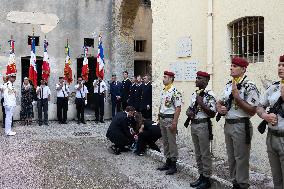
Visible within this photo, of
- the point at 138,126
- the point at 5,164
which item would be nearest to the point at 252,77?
the point at 138,126

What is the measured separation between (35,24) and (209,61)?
8.76 meters

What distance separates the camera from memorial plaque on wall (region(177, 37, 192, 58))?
893 cm

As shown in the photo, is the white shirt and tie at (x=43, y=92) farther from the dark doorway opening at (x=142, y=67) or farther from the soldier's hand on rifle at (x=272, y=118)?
the soldier's hand on rifle at (x=272, y=118)

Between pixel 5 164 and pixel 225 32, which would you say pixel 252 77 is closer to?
pixel 225 32

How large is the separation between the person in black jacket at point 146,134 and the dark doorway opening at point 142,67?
875 centimetres

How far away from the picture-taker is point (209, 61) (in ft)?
26.8

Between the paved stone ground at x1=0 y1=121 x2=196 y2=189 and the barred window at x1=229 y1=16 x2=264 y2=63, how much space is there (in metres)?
2.67

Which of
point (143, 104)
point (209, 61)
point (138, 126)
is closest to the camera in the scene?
point (209, 61)

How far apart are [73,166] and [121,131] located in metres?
1.70

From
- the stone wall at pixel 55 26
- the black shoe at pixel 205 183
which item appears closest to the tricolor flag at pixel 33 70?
the stone wall at pixel 55 26

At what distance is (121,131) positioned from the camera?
348 inches

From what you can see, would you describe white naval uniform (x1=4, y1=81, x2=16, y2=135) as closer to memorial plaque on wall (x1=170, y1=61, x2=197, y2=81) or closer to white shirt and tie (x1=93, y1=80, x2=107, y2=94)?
white shirt and tie (x1=93, y1=80, x2=107, y2=94)

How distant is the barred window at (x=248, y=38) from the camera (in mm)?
7010

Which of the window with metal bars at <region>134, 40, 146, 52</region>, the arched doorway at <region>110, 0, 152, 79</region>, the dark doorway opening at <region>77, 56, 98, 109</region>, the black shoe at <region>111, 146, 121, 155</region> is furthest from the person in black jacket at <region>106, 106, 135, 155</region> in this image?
the window with metal bars at <region>134, 40, 146, 52</region>
